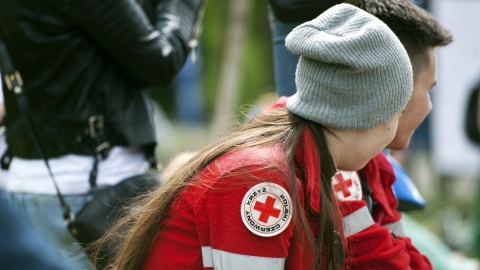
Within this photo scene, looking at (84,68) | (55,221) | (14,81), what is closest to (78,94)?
(84,68)

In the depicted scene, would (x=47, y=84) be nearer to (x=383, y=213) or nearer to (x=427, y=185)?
(x=383, y=213)

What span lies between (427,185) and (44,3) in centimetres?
809

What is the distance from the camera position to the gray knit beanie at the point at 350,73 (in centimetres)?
237

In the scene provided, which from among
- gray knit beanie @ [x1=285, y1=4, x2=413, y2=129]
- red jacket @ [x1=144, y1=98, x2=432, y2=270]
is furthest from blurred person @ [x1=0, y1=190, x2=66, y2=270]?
gray knit beanie @ [x1=285, y1=4, x2=413, y2=129]

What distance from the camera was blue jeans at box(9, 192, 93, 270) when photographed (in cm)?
329

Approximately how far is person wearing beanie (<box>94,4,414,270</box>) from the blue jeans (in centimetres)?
77

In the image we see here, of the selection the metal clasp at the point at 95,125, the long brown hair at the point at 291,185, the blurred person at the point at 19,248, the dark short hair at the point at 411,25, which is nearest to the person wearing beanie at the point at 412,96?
the dark short hair at the point at 411,25

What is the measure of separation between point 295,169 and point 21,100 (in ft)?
3.96

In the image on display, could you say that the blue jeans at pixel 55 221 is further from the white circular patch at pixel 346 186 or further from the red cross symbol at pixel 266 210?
the red cross symbol at pixel 266 210

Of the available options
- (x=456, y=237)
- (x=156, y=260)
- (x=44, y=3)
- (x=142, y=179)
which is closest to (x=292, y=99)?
(x=156, y=260)

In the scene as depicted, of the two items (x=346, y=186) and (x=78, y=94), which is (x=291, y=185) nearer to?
(x=346, y=186)

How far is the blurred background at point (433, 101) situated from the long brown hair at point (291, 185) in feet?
0.61

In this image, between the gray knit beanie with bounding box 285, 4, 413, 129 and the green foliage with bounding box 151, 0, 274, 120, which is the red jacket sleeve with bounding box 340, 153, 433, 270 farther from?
the green foliage with bounding box 151, 0, 274, 120

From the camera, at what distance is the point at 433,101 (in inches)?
329
